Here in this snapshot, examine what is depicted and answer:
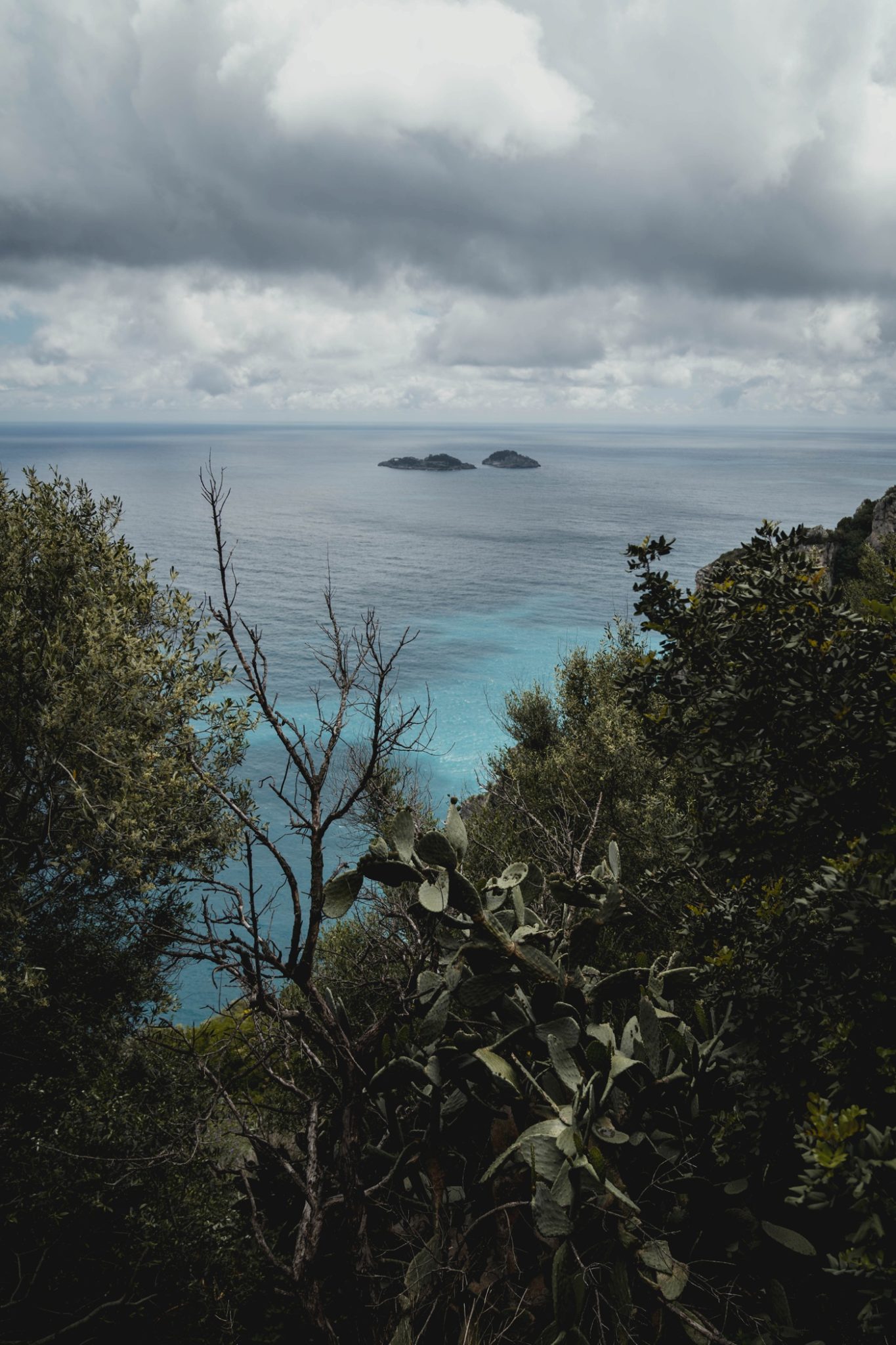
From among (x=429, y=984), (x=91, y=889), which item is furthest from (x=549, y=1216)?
(x=91, y=889)

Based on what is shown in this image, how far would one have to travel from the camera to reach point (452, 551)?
105 meters

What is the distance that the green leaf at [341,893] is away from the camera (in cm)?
458

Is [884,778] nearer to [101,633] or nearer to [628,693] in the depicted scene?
[628,693]

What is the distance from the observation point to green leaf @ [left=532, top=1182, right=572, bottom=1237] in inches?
153

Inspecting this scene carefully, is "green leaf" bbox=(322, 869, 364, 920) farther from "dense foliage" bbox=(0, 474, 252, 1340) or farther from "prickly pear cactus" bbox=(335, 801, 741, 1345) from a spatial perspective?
"dense foliage" bbox=(0, 474, 252, 1340)

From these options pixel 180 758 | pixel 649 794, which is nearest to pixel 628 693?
pixel 180 758

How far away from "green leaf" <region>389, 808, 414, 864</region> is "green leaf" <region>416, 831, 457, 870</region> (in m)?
0.11

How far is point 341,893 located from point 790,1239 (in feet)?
10.0

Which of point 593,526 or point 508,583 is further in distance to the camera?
point 593,526

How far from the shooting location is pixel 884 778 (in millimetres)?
4527

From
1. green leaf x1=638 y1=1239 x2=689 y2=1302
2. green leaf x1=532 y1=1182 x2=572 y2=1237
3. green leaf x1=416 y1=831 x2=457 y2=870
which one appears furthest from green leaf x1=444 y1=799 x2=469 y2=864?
green leaf x1=638 y1=1239 x2=689 y2=1302

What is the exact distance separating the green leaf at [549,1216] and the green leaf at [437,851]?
1652 millimetres

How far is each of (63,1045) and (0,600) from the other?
5.80 metres

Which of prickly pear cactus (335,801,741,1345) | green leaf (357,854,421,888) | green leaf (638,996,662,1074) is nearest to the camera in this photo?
prickly pear cactus (335,801,741,1345)
